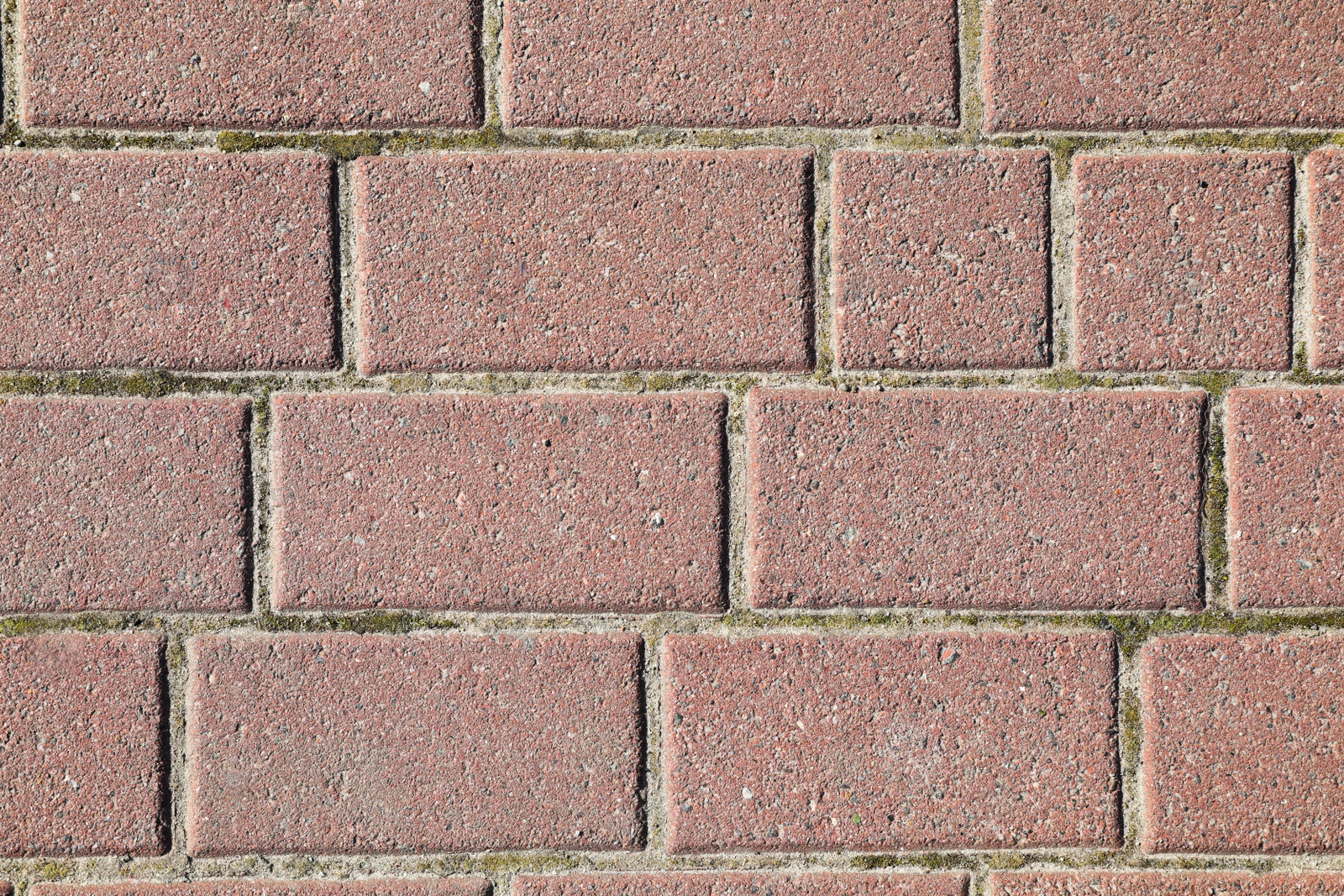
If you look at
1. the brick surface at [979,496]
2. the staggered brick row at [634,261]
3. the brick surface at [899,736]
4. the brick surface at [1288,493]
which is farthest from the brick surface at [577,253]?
the brick surface at [1288,493]

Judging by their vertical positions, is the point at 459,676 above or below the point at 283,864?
above

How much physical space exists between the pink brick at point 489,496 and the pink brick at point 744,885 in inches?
11.7

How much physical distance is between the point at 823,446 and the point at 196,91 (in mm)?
745

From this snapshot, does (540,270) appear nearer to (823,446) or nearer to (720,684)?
(823,446)

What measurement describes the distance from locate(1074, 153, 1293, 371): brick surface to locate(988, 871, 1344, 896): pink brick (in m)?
0.53

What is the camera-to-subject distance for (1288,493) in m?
0.91

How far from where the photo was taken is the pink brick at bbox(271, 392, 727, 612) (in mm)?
910

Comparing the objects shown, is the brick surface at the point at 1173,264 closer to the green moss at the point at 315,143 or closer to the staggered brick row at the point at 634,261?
the staggered brick row at the point at 634,261

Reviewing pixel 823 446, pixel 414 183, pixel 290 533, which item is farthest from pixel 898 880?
pixel 414 183

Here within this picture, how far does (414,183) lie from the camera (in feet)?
2.99

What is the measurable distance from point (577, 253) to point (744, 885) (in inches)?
26.9

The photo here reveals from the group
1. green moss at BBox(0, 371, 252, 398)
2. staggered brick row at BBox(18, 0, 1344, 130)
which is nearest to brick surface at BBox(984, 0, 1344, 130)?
staggered brick row at BBox(18, 0, 1344, 130)

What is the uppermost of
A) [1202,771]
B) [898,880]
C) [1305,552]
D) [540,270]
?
[540,270]

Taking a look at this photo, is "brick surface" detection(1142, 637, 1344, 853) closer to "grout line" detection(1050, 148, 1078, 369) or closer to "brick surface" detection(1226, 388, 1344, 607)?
"brick surface" detection(1226, 388, 1344, 607)
